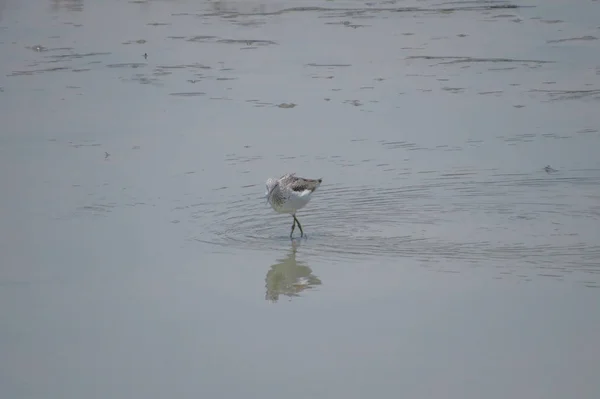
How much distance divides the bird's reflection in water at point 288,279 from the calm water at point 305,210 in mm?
26

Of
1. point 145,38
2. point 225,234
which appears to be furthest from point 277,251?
point 145,38

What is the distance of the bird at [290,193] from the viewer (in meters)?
10.1

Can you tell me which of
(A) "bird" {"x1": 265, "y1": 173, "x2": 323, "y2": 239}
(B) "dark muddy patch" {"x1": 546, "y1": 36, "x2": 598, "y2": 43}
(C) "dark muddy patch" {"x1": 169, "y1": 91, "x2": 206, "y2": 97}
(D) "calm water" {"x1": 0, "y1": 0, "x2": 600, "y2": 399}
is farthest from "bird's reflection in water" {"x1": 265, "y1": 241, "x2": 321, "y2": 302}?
(B) "dark muddy patch" {"x1": 546, "y1": 36, "x2": 598, "y2": 43}

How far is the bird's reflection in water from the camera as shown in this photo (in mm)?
8625

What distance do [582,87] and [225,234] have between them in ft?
20.7

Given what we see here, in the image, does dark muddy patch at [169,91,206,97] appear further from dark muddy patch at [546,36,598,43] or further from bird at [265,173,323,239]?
dark muddy patch at [546,36,598,43]

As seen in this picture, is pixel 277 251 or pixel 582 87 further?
pixel 582 87

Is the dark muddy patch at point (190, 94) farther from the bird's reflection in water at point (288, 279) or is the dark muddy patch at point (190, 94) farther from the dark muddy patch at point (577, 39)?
the dark muddy patch at point (577, 39)

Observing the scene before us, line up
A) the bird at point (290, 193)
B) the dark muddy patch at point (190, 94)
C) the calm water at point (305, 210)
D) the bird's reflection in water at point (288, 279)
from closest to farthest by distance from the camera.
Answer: the calm water at point (305, 210), the bird's reflection in water at point (288, 279), the bird at point (290, 193), the dark muddy patch at point (190, 94)

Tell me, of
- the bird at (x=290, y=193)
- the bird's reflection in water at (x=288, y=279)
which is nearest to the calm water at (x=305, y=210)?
the bird's reflection in water at (x=288, y=279)

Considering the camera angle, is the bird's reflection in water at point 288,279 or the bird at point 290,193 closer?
the bird's reflection in water at point 288,279

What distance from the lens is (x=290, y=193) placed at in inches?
396

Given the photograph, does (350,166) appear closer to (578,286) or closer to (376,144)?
(376,144)

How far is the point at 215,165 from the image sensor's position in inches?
469
